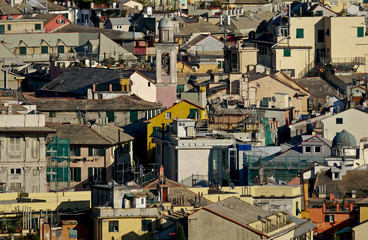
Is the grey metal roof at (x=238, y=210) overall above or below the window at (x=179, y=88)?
below

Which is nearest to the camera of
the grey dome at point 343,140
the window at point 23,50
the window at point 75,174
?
the grey dome at point 343,140

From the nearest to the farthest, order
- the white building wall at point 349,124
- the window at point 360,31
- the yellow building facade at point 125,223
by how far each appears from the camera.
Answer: the yellow building facade at point 125,223, the white building wall at point 349,124, the window at point 360,31

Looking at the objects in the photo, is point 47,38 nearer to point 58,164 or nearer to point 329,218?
point 58,164

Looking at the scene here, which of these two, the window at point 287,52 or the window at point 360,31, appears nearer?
the window at point 287,52

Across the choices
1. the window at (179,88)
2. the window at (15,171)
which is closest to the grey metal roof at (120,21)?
the window at (179,88)

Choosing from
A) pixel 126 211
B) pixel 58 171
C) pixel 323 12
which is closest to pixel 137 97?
pixel 58 171

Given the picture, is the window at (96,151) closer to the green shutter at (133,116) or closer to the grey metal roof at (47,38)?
the green shutter at (133,116)

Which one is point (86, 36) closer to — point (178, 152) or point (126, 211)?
point (178, 152)

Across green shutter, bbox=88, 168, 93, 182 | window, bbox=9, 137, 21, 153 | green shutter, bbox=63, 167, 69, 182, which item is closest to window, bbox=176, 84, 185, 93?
green shutter, bbox=88, 168, 93, 182
